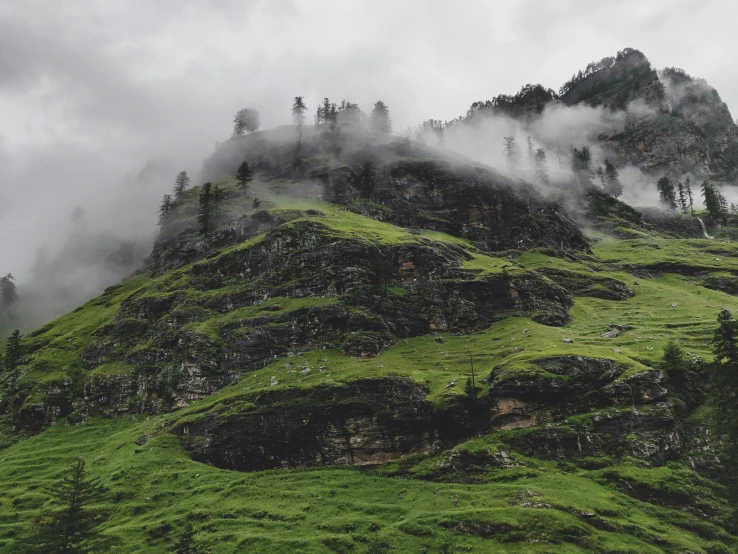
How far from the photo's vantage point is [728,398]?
49875 mm

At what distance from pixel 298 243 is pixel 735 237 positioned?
163750 mm

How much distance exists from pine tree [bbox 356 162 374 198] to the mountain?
22.9 metres

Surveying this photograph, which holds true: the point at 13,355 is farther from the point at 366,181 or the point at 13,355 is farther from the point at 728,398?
the point at 728,398

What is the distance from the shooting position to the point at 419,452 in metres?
67.2

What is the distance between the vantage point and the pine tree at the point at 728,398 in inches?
1863

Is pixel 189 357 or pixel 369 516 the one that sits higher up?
pixel 189 357

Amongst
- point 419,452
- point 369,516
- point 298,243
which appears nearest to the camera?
point 369,516

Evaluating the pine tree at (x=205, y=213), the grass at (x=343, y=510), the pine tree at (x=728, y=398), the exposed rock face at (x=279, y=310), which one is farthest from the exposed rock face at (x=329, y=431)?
the pine tree at (x=205, y=213)

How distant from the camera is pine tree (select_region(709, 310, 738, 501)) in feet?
155

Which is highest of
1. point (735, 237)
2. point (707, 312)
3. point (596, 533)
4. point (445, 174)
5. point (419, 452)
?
point (445, 174)

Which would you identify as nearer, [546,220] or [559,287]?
[559,287]

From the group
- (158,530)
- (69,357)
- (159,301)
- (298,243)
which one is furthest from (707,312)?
(69,357)

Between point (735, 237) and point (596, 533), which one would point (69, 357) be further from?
point (735, 237)

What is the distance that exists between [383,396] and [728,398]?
1695 inches
